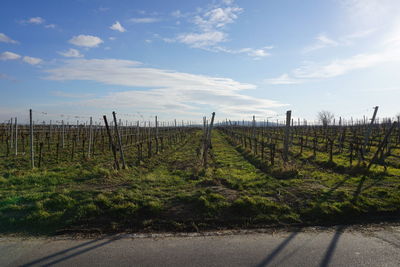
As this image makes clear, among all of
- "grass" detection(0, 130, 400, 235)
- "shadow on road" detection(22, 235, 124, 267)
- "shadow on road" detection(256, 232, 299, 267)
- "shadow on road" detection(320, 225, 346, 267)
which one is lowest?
"shadow on road" detection(22, 235, 124, 267)

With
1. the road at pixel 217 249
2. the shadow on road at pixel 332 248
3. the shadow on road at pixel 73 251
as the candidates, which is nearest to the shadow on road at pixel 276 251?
the road at pixel 217 249

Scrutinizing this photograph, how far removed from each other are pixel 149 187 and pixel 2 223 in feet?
10.7

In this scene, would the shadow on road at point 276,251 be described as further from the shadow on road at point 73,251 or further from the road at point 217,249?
the shadow on road at point 73,251

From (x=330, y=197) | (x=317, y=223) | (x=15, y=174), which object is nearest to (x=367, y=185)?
(x=330, y=197)

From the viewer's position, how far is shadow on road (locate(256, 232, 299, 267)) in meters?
3.34

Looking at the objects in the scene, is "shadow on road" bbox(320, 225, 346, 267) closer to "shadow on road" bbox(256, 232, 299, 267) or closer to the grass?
the grass

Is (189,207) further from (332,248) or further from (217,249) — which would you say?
(332,248)

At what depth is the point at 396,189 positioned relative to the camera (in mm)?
6609

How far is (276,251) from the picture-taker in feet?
12.0

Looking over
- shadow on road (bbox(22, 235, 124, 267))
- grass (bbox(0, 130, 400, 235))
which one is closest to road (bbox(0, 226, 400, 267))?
shadow on road (bbox(22, 235, 124, 267))

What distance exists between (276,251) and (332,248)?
906mm

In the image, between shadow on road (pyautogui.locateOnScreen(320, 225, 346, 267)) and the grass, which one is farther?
the grass

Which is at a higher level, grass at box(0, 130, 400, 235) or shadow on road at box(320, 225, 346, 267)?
grass at box(0, 130, 400, 235)

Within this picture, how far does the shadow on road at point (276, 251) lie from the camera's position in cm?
334
